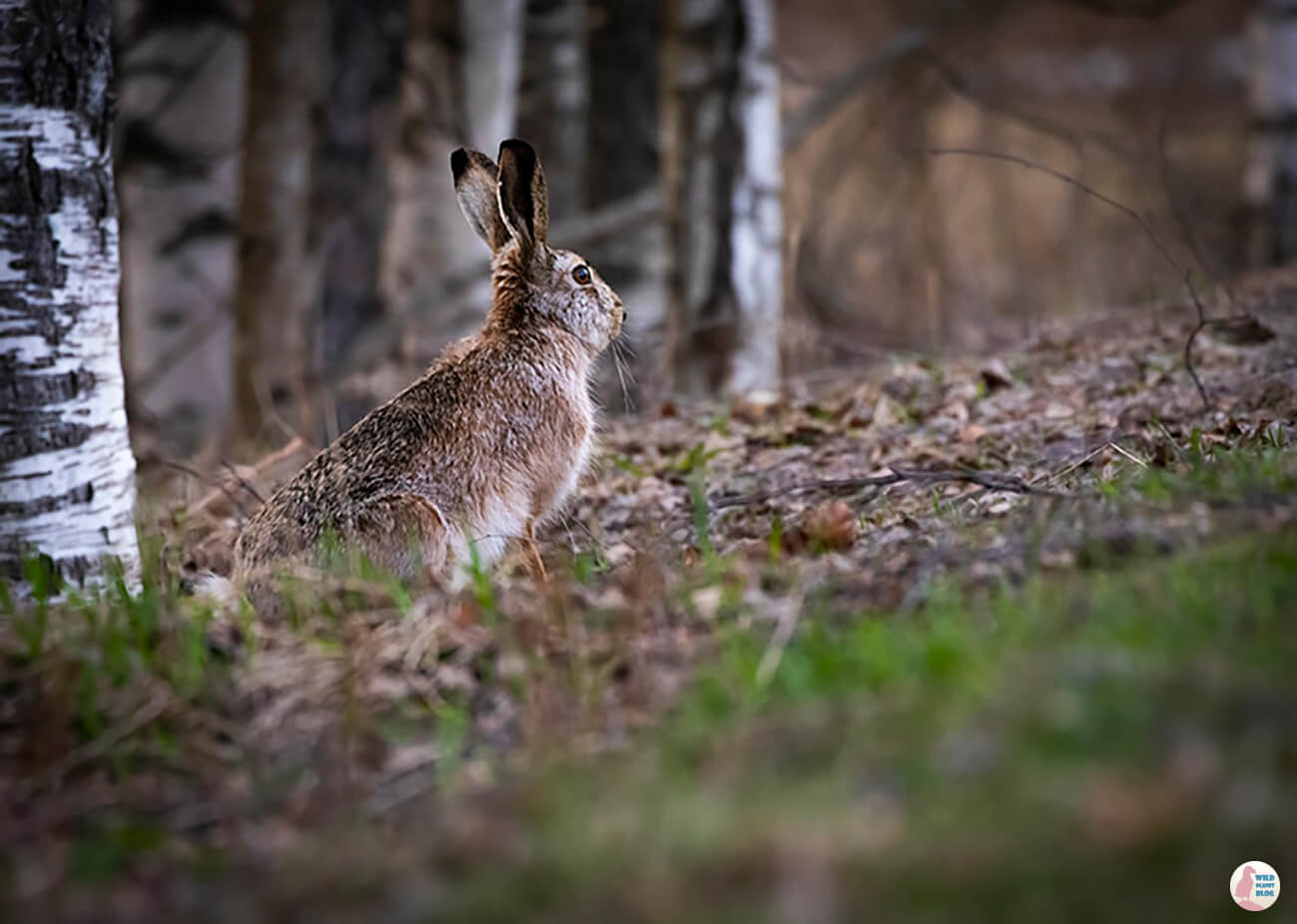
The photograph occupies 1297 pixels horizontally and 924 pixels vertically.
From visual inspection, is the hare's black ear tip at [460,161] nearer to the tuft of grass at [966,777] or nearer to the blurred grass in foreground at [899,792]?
the blurred grass in foreground at [899,792]

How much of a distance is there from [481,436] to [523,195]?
1.04 meters

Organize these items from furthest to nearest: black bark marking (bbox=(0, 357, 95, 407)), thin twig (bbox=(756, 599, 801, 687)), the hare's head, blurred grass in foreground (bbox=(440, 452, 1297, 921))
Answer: the hare's head, black bark marking (bbox=(0, 357, 95, 407)), thin twig (bbox=(756, 599, 801, 687)), blurred grass in foreground (bbox=(440, 452, 1297, 921))

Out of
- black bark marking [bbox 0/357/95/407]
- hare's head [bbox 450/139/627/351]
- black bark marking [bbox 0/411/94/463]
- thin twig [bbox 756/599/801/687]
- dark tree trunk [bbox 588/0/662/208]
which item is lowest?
thin twig [bbox 756/599/801/687]

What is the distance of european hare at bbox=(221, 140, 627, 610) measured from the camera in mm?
5715

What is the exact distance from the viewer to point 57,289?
5496 mm

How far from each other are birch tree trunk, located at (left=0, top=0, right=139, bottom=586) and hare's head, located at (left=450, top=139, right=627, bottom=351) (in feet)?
5.07

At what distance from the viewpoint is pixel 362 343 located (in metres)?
11.4

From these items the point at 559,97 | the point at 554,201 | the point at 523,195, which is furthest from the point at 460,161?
the point at 559,97

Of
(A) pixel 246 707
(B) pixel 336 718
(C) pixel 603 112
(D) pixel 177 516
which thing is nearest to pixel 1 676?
(A) pixel 246 707

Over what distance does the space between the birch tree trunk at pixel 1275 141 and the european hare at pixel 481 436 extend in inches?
326

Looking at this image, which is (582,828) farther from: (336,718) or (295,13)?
(295,13)

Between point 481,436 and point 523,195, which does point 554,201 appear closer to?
point 523,195

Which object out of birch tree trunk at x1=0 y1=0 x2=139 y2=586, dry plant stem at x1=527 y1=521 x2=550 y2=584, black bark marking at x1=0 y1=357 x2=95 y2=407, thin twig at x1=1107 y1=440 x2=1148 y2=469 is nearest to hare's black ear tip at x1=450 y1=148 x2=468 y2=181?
birch tree trunk at x1=0 y1=0 x2=139 y2=586

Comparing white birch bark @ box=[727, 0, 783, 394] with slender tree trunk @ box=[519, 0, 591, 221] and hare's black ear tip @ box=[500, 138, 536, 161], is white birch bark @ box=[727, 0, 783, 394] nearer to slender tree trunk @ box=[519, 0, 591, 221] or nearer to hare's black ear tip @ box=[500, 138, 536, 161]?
slender tree trunk @ box=[519, 0, 591, 221]
